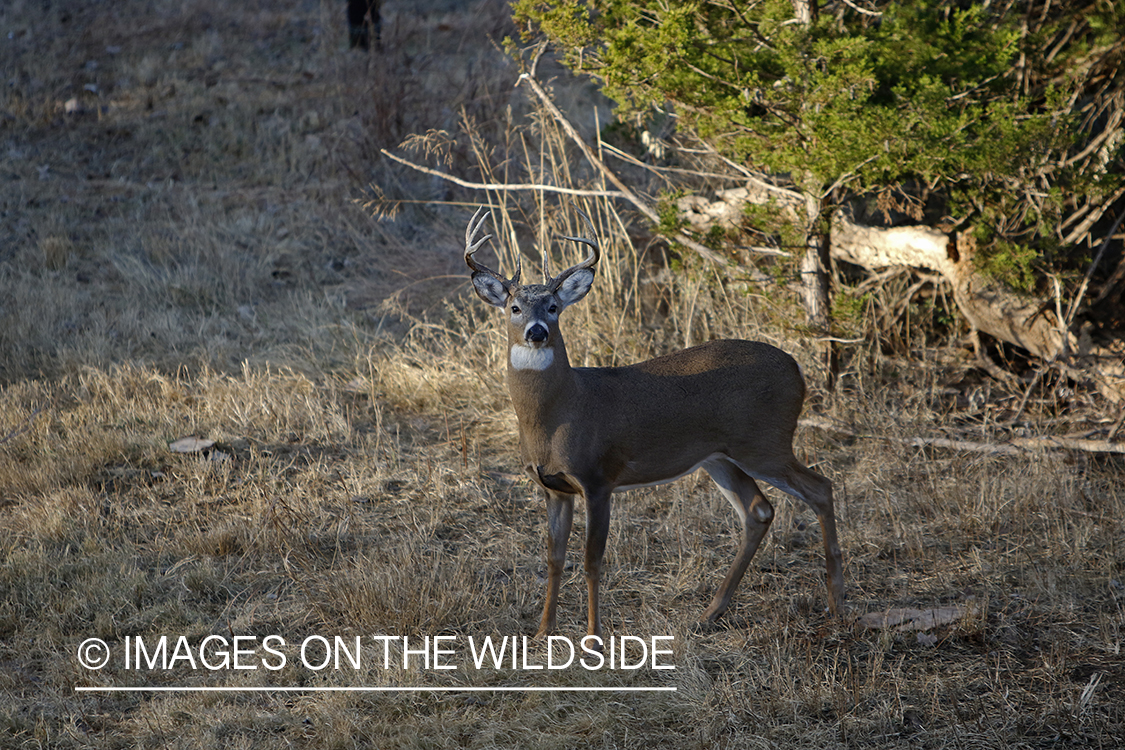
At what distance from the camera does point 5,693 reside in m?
3.89

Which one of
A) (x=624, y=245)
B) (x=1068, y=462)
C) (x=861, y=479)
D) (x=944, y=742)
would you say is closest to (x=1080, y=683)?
(x=944, y=742)

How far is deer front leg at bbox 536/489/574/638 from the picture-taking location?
4238 millimetres

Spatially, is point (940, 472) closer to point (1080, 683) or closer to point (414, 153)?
point (1080, 683)

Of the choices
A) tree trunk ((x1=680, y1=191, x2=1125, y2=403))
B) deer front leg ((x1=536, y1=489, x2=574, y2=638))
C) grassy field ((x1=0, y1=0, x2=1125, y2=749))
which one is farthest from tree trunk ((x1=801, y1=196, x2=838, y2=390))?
deer front leg ((x1=536, y1=489, x2=574, y2=638))

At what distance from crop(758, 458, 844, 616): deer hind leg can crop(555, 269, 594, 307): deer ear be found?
1.14 metres

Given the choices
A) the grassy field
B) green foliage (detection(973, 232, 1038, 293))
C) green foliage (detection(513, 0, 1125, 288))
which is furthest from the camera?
green foliage (detection(973, 232, 1038, 293))

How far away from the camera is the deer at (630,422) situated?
402cm

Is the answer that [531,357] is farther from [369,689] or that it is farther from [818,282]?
[818,282]

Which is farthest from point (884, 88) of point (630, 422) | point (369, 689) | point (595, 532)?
point (369, 689)

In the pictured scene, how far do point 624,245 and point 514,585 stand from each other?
4.35m

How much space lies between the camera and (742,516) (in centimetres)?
464

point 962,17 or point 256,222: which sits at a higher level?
point 962,17

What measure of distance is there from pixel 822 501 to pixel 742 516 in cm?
40

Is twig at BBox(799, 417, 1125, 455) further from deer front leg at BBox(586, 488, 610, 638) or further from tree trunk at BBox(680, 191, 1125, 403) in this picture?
deer front leg at BBox(586, 488, 610, 638)
